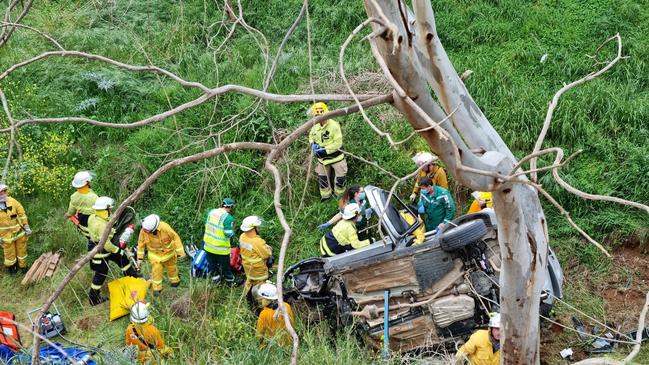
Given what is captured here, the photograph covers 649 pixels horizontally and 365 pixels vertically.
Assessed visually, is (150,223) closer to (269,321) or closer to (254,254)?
(254,254)

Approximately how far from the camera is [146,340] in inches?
261

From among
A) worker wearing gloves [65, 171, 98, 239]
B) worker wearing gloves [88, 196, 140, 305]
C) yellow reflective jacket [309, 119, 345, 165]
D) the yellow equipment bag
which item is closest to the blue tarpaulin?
the yellow equipment bag

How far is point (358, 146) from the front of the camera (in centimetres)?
998

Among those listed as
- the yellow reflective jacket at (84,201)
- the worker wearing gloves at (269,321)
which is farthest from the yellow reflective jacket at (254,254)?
the yellow reflective jacket at (84,201)

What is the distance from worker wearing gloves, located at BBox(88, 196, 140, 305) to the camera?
8.40 metres

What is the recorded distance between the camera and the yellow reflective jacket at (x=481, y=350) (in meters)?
6.17

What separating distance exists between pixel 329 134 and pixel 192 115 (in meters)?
2.72

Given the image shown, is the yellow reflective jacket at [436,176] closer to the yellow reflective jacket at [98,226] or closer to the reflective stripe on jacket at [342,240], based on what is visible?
the reflective stripe on jacket at [342,240]

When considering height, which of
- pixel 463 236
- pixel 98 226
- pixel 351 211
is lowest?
pixel 98 226

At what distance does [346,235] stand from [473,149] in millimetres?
3472

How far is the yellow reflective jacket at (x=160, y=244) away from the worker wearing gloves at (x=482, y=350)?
3.75 m

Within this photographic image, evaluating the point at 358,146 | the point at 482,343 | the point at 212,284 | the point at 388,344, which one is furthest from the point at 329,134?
the point at 482,343

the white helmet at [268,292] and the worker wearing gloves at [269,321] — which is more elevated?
the white helmet at [268,292]

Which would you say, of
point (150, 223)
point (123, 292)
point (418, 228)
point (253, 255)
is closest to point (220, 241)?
point (253, 255)
